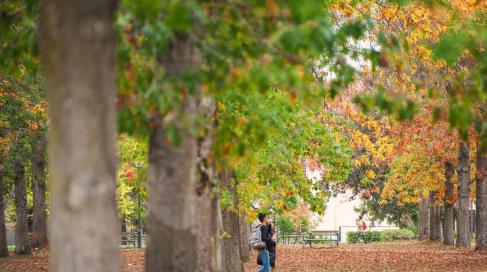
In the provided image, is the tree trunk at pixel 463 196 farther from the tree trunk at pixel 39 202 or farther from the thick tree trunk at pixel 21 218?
the thick tree trunk at pixel 21 218

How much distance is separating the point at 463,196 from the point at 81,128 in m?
32.8

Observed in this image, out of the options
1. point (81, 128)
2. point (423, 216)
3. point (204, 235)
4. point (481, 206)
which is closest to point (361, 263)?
point (481, 206)

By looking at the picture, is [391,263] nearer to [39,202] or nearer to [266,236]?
[266,236]

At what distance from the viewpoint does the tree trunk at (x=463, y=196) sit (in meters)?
36.2

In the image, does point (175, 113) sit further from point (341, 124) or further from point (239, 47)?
point (341, 124)

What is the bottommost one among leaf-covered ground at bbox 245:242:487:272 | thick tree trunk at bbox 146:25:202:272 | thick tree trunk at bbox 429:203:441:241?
leaf-covered ground at bbox 245:242:487:272

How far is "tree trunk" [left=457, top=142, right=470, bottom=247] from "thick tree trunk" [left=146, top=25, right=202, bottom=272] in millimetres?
29486

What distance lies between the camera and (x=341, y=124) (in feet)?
81.3

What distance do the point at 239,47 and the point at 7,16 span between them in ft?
8.31

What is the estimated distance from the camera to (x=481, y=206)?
35031 mm

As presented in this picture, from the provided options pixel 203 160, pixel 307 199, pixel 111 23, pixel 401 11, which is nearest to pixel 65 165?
pixel 111 23

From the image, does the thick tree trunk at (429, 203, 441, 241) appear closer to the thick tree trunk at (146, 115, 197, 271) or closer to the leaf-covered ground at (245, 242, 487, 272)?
the leaf-covered ground at (245, 242, 487, 272)

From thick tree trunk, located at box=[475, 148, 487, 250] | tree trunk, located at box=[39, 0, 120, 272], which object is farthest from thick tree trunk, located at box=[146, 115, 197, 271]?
thick tree trunk, located at box=[475, 148, 487, 250]

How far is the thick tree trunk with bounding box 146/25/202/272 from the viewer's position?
7453mm
